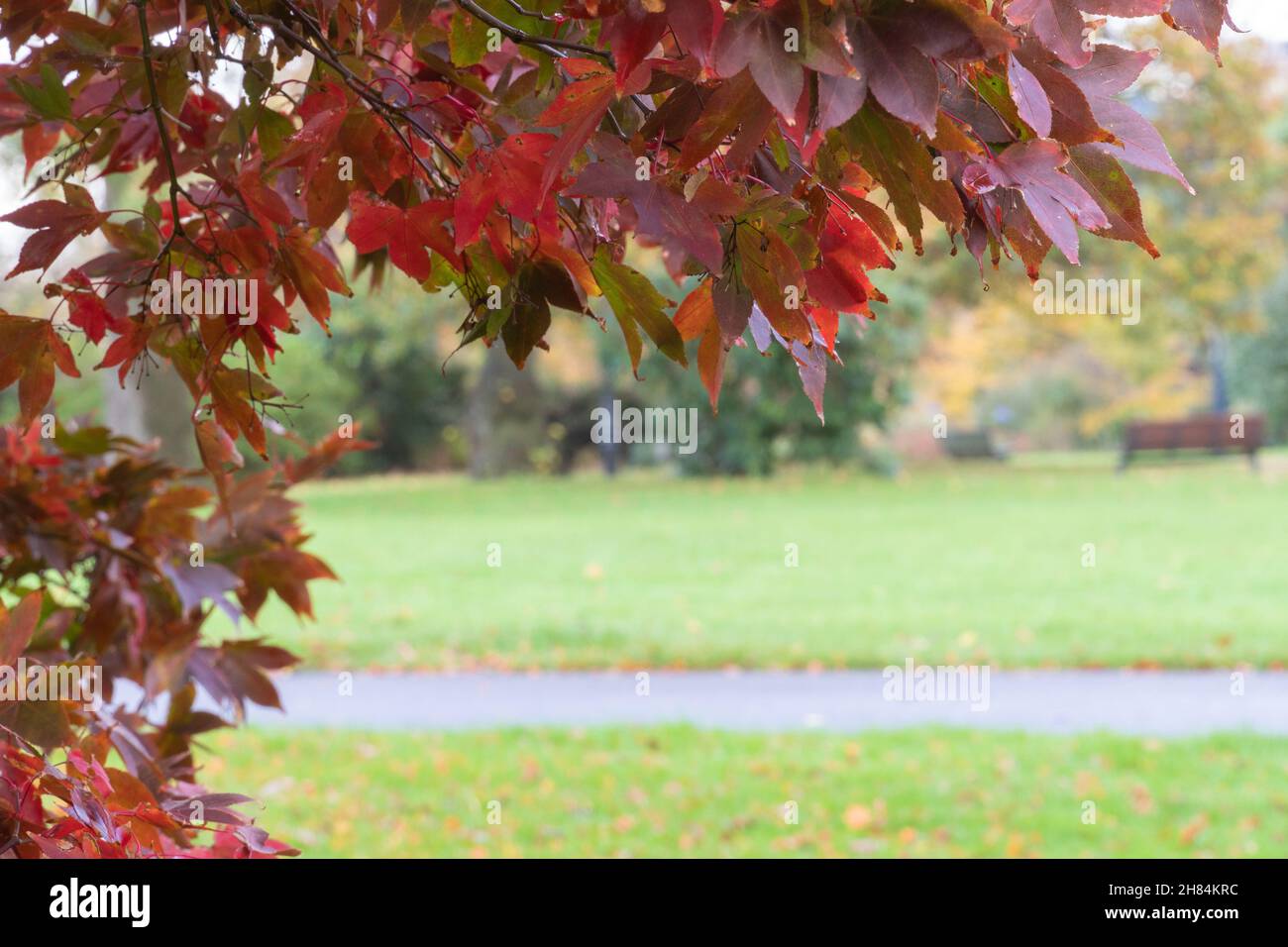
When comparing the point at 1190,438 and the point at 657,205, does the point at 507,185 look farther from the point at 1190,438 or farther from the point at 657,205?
the point at 1190,438

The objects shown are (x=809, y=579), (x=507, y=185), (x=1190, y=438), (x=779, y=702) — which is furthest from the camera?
(x=1190, y=438)

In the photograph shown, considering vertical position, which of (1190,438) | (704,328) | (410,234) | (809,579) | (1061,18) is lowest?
(809,579)

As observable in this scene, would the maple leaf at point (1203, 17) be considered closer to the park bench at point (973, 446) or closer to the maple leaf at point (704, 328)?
the maple leaf at point (704, 328)

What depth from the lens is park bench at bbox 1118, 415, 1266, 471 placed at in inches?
752

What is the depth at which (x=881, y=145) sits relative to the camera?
3.49 ft

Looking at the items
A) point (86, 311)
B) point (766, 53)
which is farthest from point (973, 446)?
point (766, 53)

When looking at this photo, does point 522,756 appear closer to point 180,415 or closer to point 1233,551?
point 180,415

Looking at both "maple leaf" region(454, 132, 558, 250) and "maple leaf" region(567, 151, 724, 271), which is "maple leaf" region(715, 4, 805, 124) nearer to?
"maple leaf" region(567, 151, 724, 271)

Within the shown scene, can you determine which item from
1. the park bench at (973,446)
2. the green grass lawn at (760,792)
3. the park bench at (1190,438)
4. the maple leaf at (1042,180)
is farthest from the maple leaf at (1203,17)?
the park bench at (973,446)

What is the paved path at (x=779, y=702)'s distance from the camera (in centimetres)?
581

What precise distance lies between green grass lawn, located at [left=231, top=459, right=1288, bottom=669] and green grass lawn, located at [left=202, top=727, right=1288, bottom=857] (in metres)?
1.55

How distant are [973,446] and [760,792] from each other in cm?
1862

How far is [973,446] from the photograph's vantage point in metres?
22.6
